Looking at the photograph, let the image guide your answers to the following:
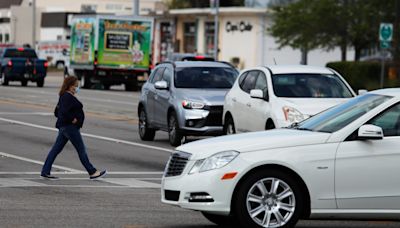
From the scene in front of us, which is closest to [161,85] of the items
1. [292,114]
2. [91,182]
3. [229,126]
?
[229,126]

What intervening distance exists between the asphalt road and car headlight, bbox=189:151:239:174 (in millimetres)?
1004

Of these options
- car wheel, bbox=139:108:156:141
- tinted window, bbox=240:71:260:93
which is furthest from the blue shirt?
car wheel, bbox=139:108:156:141

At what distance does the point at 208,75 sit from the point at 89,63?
28507 millimetres

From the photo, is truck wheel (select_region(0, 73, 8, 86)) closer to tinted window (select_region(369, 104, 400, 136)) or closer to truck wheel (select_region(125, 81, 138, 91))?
truck wheel (select_region(125, 81, 138, 91))

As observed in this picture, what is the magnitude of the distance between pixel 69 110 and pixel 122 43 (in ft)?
114

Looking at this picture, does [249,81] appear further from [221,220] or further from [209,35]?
[209,35]

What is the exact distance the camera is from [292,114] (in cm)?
1833

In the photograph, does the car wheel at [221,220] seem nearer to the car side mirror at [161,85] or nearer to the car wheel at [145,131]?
the car side mirror at [161,85]

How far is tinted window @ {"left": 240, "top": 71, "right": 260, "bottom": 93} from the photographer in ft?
67.4

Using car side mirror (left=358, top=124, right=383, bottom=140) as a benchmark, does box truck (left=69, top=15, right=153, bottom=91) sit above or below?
below

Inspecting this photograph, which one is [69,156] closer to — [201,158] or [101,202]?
[101,202]

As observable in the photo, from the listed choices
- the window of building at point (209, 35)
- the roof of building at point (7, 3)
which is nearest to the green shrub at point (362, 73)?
the window of building at point (209, 35)

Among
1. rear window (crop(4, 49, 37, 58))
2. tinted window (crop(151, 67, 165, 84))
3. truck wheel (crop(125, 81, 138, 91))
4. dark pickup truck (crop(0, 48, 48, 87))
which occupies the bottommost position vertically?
truck wheel (crop(125, 81, 138, 91))

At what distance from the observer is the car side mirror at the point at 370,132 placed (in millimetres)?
10828
